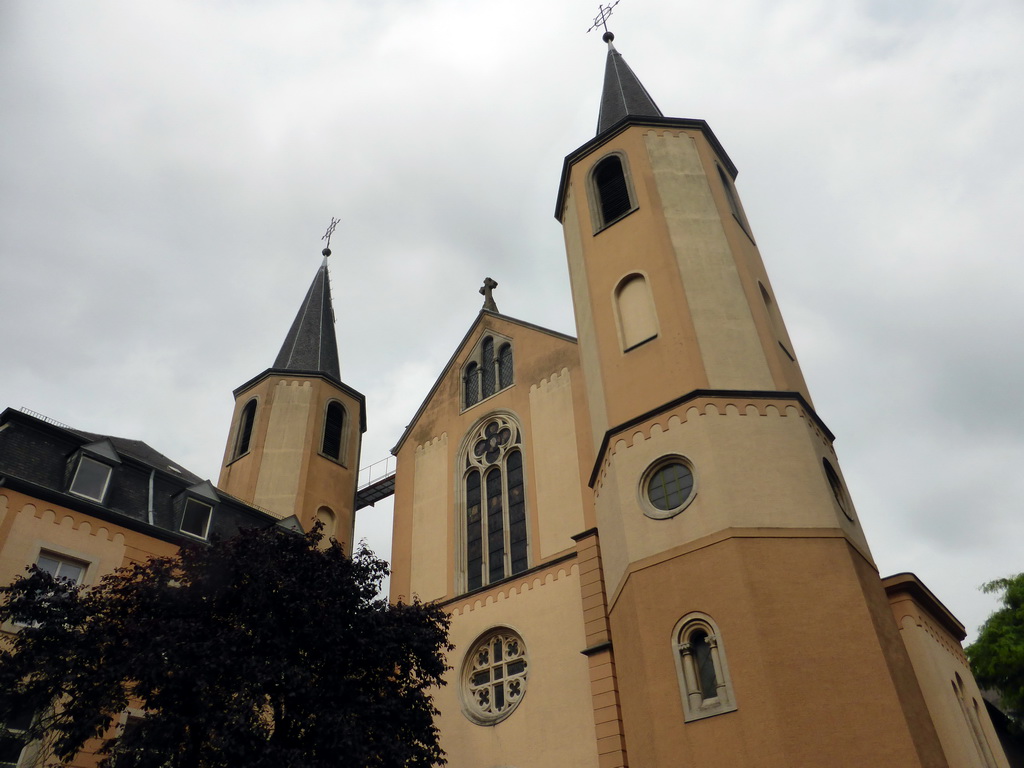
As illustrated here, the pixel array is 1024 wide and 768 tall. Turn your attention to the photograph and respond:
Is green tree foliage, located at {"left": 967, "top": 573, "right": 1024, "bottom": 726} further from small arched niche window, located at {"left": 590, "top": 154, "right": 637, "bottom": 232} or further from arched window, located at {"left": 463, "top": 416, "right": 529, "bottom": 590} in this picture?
small arched niche window, located at {"left": 590, "top": 154, "right": 637, "bottom": 232}

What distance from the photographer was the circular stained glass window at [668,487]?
13984 mm

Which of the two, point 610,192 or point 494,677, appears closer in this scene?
point 494,677

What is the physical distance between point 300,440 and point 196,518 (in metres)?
6.62

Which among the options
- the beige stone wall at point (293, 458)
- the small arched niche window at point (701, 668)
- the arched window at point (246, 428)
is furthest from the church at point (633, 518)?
the arched window at point (246, 428)

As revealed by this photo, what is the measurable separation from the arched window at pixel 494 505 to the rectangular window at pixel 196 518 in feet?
19.7

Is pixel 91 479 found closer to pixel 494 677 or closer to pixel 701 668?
pixel 494 677

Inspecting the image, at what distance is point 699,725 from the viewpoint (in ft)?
38.5

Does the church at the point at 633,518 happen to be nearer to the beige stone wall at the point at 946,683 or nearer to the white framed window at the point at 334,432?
the beige stone wall at the point at 946,683

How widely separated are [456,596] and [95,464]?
823cm

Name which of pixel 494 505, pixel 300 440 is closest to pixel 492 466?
pixel 494 505

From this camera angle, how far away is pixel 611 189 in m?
19.7

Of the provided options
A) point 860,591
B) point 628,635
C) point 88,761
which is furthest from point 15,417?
point 860,591

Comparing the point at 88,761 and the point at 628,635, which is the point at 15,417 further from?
the point at 628,635

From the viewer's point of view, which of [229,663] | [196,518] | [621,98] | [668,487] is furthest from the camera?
[621,98]
